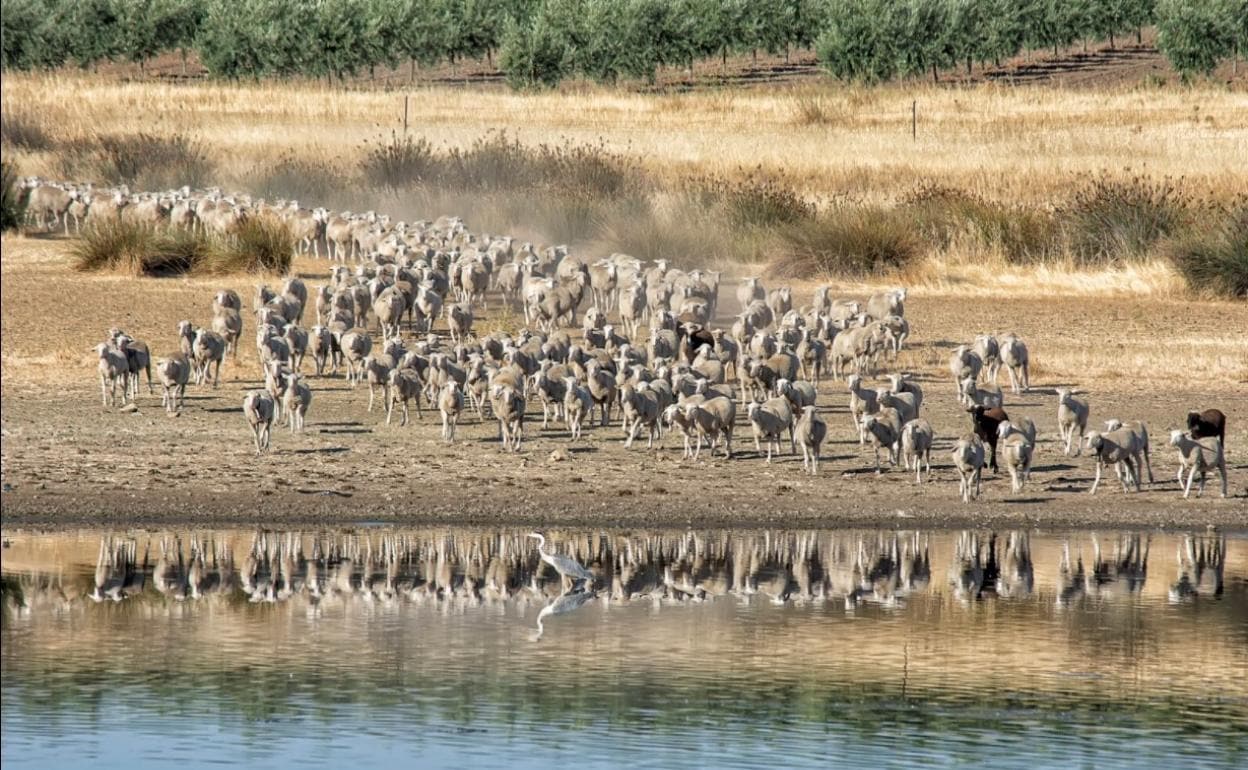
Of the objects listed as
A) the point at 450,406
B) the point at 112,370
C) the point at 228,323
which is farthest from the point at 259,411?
the point at 228,323

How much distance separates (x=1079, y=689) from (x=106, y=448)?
10.6m

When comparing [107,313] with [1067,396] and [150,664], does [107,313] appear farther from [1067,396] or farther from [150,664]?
[150,664]

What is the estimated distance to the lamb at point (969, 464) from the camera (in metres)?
18.2

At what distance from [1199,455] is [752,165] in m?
30.6

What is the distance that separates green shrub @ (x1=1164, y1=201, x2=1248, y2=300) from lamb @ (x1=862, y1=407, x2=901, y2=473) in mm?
14530

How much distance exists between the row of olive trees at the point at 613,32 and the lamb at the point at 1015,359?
7107 centimetres

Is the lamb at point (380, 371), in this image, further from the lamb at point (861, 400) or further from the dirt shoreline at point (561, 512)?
the lamb at point (861, 400)

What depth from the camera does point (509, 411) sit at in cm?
2014

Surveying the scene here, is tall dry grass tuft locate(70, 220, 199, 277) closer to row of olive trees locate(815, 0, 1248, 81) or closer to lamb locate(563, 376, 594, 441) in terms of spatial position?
lamb locate(563, 376, 594, 441)

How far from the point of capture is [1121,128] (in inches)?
2202

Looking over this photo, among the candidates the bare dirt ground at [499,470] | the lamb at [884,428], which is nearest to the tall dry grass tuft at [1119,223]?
the bare dirt ground at [499,470]

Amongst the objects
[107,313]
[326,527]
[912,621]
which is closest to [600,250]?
[107,313]

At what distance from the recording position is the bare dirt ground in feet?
59.6

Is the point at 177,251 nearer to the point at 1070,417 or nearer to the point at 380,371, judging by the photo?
the point at 380,371
